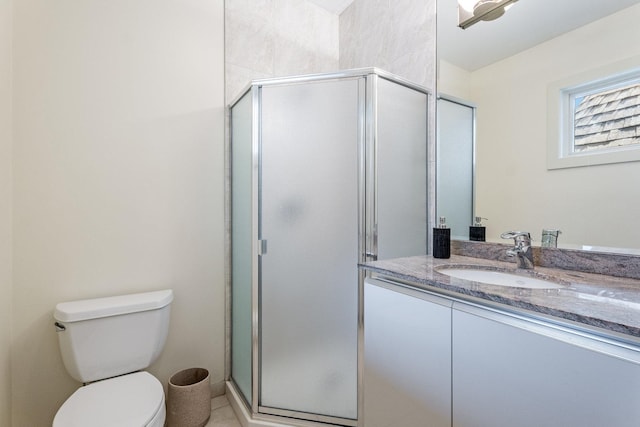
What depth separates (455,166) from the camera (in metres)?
1.51

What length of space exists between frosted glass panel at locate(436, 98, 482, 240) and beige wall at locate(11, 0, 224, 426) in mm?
1315

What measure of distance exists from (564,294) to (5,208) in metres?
2.14

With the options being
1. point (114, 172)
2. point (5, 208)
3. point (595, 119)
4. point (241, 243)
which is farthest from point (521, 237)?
point (5, 208)

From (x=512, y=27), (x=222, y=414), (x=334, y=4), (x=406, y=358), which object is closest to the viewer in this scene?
(x=406, y=358)

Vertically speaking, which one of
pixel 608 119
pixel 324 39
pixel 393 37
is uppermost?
pixel 324 39

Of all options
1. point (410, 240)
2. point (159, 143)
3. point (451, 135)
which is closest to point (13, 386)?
point (159, 143)

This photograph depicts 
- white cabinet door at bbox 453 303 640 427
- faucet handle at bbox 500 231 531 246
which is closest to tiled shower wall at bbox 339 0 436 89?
faucet handle at bbox 500 231 531 246

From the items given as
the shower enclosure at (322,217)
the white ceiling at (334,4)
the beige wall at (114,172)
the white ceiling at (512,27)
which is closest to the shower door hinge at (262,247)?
the shower enclosure at (322,217)

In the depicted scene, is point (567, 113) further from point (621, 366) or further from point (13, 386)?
point (13, 386)

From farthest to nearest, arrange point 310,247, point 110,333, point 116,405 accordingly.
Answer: point 310,247, point 110,333, point 116,405

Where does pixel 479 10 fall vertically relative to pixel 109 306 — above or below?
above

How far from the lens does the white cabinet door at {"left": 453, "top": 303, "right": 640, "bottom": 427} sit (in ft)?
1.90

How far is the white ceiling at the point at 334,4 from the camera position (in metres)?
2.15

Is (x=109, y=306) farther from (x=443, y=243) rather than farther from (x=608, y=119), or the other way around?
(x=608, y=119)
